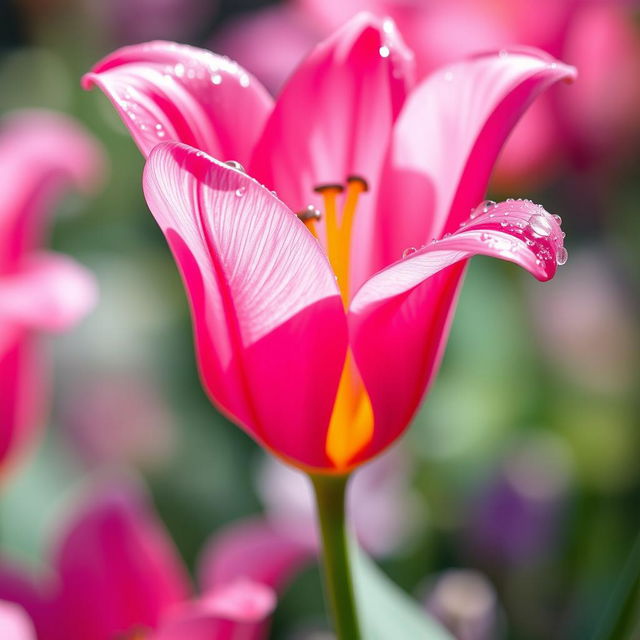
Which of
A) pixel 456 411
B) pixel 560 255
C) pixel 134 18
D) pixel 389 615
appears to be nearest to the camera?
pixel 560 255

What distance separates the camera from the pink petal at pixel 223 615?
0.34 metres

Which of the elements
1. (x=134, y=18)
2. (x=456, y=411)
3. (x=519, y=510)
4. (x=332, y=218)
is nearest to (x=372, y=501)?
(x=519, y=510)

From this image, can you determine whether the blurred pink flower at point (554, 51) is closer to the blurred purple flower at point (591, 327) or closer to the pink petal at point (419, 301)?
the blurred purple flower at point (591, 327)

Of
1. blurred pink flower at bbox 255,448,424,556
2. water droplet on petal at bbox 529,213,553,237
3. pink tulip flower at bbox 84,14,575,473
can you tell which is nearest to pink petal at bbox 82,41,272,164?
pink tulip flower at bbox 84,14,575,473

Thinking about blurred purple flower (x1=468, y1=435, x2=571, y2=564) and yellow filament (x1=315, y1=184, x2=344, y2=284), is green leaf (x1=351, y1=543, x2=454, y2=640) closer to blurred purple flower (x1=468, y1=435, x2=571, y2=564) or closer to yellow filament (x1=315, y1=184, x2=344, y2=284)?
yellow filament (x1=315, y1=184, x2=344, y2=284)

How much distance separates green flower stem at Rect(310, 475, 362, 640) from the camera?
1.10 ft

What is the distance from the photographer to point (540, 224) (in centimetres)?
28

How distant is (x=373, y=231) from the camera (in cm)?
37

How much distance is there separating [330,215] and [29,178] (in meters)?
0.21

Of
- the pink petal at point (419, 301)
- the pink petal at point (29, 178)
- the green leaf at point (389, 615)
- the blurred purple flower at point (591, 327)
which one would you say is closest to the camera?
the pink petal at point (419, 301)

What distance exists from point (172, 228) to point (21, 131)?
0.97 ft

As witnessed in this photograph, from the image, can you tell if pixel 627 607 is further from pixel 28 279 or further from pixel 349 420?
pixel 28 279

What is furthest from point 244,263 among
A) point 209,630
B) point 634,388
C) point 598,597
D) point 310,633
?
point 634,388

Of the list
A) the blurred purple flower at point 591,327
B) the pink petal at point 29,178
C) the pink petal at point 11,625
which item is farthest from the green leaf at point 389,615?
the blurred purple flower at point 591,327
